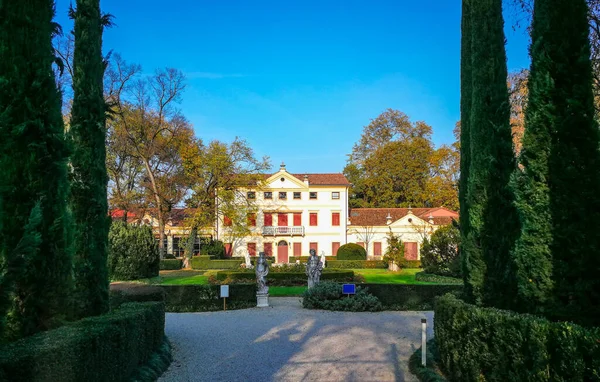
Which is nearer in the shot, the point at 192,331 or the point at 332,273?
the point at 192,331

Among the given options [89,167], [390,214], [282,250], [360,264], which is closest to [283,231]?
[282,250]

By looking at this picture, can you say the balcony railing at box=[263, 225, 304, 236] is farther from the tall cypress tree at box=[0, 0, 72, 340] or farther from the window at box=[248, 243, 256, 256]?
the tall cypress tree at box=[0, 0, 72, 340]

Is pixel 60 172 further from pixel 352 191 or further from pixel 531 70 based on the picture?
pixel 352 191

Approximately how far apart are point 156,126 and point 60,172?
30.4m

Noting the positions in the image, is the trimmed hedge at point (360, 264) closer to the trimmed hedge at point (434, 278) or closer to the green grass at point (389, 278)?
the green grass at point (389, 278)

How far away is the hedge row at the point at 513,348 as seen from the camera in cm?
382

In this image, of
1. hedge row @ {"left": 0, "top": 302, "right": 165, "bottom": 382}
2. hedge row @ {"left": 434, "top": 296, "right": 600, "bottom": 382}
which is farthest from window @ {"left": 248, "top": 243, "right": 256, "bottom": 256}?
hedge row @ {"left": 434, "top": 296, "right": 600, "bottom": 382}

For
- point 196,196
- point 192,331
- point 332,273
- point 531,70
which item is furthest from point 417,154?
point 531,70

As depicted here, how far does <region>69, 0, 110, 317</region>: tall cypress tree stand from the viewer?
7.73 m

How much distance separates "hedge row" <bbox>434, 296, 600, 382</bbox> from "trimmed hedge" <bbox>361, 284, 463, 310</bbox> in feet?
30.3

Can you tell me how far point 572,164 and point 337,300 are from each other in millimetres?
11830

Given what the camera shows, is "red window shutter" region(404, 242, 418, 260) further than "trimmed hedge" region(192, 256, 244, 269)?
Yes

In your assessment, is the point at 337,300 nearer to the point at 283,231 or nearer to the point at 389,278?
the point at 389,278

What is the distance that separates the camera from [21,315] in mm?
5414
